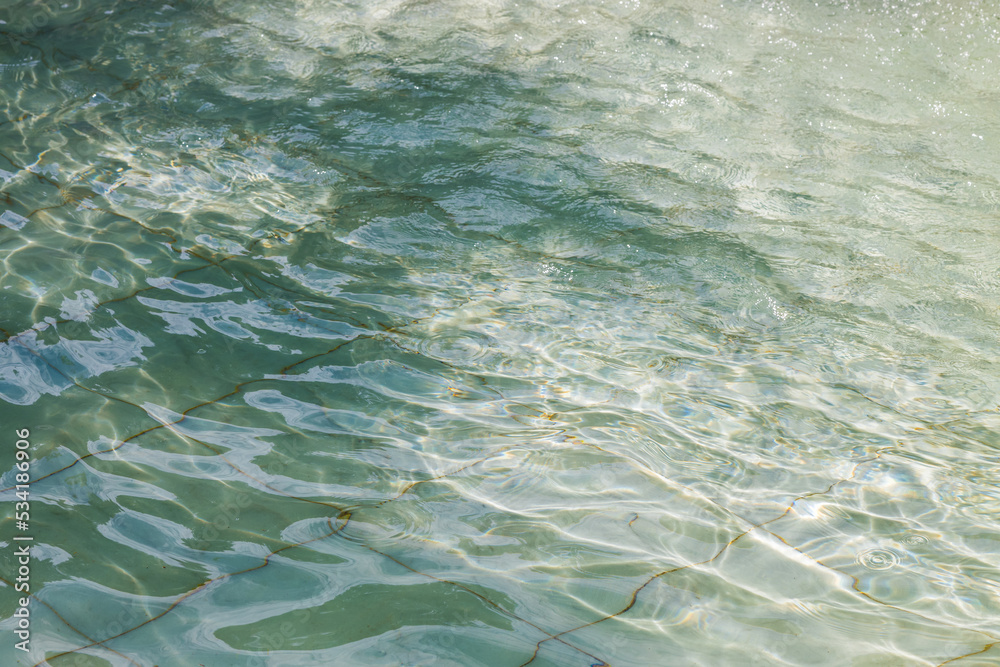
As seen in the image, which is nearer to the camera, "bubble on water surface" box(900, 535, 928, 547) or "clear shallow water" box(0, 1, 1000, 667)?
"clear shallow water" box(0, 1, 1000, 667)

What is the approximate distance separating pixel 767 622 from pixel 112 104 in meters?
3.75

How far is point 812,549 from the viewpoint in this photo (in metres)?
2.12

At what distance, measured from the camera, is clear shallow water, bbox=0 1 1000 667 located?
191 centimetres

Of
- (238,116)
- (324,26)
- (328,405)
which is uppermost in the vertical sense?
(324,26)

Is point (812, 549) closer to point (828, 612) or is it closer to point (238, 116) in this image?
point (828, 612)

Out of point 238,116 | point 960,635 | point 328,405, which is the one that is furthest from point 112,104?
point 960,635

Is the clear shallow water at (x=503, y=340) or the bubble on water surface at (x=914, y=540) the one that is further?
the bubble on water surface at (x=914, y=540)

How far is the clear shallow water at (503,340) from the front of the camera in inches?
75.3

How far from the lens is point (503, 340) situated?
2.82m

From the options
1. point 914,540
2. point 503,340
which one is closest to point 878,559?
point 914,540

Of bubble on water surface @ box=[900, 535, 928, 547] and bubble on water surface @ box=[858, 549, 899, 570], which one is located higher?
bubble on water surface @ box=[900, 535, 928, 547]

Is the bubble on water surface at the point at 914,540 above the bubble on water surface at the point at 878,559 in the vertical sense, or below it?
above

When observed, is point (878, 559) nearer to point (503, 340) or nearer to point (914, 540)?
point (914, 540)

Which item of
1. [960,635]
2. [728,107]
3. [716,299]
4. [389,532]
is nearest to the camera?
[960,635]
